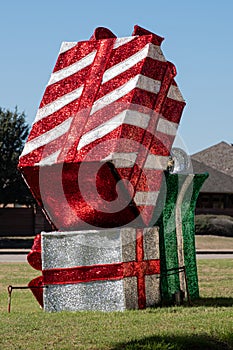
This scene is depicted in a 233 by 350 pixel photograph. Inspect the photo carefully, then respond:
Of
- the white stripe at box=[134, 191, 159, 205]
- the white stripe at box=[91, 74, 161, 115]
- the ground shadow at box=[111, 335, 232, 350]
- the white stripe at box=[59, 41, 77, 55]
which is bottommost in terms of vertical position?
the ground shadow at box=[111, 335, 232, 350]

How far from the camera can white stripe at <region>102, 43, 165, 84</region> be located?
27.0 ft

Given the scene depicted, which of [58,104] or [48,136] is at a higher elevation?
[58,104]

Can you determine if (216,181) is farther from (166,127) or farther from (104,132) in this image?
(104,132)

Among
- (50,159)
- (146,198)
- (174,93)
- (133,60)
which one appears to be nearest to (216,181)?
(174,93)

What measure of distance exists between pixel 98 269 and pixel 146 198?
0.92 meters

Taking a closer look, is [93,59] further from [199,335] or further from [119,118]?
[199,335]

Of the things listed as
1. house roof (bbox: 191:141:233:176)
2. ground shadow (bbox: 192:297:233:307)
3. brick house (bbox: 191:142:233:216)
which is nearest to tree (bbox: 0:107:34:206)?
brick house (bbox: 191:142:233:216)

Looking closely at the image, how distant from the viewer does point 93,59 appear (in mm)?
8547

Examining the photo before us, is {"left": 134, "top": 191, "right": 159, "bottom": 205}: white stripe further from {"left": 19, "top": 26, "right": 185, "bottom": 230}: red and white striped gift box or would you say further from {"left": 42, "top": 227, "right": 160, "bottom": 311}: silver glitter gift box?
{"left": 42, "top": 227, "right": 160, "bottom": 311}: silver glitter gift box

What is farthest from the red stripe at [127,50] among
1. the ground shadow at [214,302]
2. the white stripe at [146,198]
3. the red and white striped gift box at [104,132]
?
the ground shadow at [214,302]

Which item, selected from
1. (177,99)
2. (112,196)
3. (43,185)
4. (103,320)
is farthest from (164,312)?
(177,99)

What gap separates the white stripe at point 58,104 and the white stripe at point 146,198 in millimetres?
1344

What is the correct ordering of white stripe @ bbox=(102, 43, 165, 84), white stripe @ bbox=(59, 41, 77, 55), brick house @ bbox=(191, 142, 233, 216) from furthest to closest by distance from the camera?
brick house @ bbox=(191, 142, 233, 216)
white stripe @ bbox=(59, 41, 77, 55)
white stripe @ bbox=(102, 43, 165, 84)

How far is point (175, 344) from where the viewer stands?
236 inches
